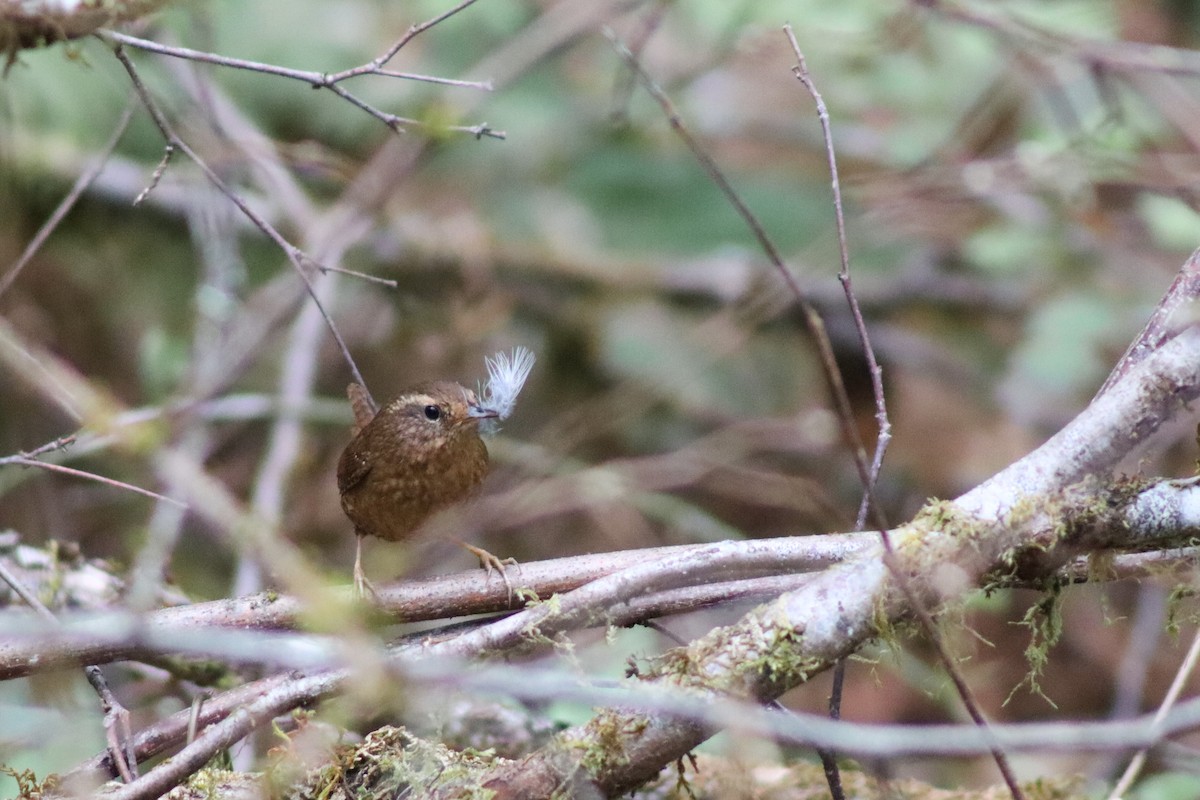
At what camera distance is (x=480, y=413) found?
3.67 meters

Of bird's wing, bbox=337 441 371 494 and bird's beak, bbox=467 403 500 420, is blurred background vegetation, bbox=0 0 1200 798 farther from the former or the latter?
bird's beak, bbox=467 403 500 420

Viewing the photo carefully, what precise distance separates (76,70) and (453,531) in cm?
383

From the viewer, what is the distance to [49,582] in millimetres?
3404

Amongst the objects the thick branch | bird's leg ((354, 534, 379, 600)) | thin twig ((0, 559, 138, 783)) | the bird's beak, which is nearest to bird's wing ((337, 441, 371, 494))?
bird's leg ((354, 534, 379, 600))

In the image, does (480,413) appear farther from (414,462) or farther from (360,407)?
(360,407)

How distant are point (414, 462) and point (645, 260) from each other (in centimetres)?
344

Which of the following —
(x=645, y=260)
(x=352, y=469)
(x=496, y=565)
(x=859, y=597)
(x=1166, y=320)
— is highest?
(x=1166, y=320)

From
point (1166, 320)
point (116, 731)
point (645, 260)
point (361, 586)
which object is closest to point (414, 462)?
point (361, 586)

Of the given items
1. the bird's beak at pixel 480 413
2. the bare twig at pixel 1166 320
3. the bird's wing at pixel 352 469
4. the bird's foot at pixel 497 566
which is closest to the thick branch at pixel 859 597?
the bare twig at pixel 1166 320

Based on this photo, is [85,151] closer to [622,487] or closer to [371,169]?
[371,169]

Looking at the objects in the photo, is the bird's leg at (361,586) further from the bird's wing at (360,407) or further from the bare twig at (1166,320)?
the bare twig at (1166,320)

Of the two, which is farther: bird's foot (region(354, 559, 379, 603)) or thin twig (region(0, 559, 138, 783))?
bird's foot (region(354, 559, 379, 603))

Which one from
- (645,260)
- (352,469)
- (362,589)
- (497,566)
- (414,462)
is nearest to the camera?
(497,566)

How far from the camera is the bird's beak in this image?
3643mm
